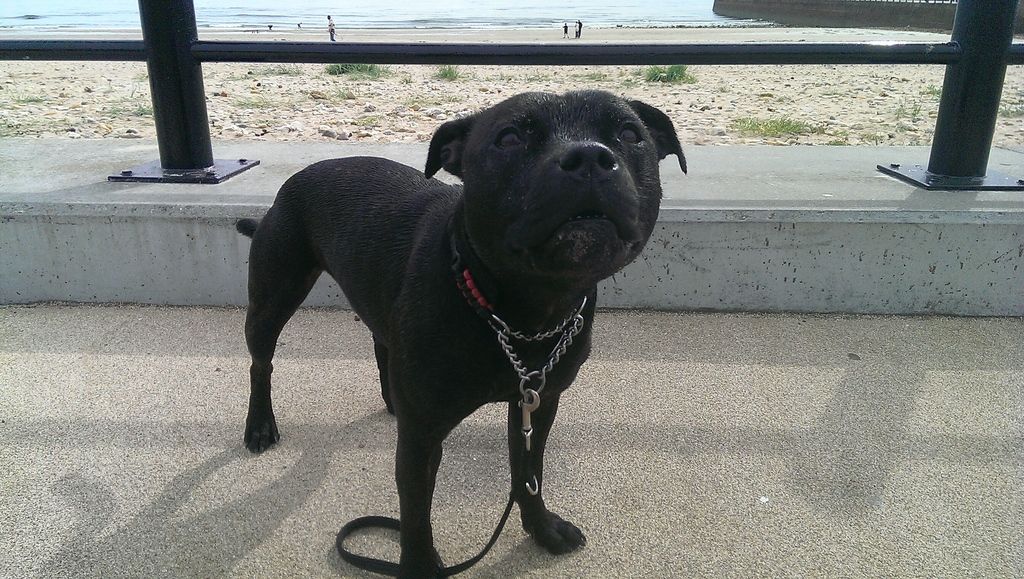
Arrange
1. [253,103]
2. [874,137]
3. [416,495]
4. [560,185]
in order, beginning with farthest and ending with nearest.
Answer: [253,103] → [874,137] → [416,495] → [560,185]

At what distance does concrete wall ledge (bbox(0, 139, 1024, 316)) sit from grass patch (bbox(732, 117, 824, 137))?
4023 mm

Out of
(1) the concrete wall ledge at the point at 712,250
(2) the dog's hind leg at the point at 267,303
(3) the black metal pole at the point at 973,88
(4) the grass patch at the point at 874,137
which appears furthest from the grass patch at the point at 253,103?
(3) the black metal pole at the point at 973,88

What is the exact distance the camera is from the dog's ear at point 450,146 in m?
1.99

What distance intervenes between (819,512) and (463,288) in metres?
1.40

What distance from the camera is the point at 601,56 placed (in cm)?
379

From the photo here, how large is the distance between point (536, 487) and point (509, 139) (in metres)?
1.02

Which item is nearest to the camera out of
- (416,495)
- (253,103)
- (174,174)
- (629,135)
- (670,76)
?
(629,135)

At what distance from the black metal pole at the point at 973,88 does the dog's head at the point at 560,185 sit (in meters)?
3.00

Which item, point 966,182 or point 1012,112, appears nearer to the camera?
point 966,182

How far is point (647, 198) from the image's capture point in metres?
1.77

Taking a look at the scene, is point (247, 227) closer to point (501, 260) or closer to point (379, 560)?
point (379, 560)

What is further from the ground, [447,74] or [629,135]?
[629,135]

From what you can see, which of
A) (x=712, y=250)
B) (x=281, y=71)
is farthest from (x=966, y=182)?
(x=281, y=71)

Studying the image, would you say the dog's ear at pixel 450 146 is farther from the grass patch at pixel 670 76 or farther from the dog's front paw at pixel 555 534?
the grass patch at pixel 670 76
